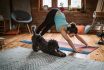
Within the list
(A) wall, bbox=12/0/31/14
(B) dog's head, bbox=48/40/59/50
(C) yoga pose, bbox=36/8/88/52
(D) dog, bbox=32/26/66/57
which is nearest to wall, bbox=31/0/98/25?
(A) wall, bbox=12/0/31/14

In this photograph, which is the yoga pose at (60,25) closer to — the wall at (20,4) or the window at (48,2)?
the wall at (20,4)

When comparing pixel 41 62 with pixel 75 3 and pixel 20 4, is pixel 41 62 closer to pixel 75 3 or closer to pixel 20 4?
pixel 20 4

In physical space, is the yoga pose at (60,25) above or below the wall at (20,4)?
below

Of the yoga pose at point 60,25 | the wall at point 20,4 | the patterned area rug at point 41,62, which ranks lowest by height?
the patterned area rug at point 41,62

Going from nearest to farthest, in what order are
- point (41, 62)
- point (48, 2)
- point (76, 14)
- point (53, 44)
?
1. point (41, 62)
2. point (53, 44)
3. point (76, 14)
4. point (48, 2)

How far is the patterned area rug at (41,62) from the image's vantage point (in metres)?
2.64

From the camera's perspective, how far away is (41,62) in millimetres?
2898

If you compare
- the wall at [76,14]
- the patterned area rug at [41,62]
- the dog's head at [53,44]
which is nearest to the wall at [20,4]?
the wall at [76,14]

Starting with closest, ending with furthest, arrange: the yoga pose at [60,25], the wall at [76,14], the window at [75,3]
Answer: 1. the yoga pose at [60,25]
2. the wall at [76,14]
3. the window at [75,3]

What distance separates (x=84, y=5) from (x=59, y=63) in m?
4.31

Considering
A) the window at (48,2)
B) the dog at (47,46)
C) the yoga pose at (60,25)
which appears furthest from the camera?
the window at (48,2)

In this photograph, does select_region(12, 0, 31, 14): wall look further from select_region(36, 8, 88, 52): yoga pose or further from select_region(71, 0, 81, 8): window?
select_region(36, 8, 88, 52): yoga pose

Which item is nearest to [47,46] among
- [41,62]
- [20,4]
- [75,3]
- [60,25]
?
[41,62]

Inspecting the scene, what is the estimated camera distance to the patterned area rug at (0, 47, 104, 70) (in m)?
2.64
